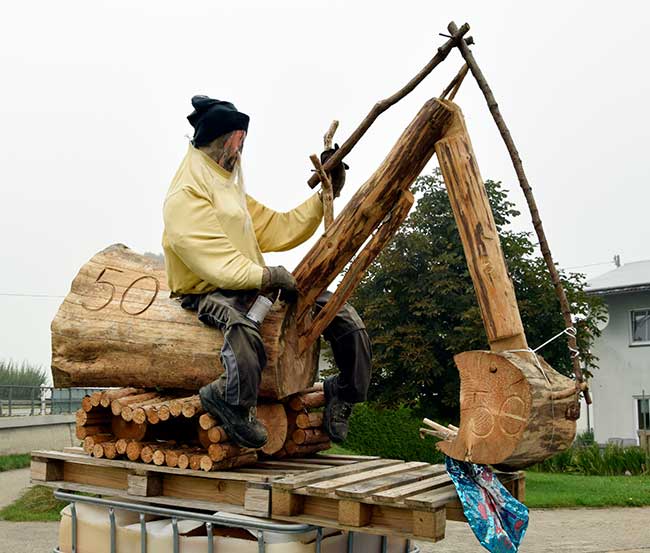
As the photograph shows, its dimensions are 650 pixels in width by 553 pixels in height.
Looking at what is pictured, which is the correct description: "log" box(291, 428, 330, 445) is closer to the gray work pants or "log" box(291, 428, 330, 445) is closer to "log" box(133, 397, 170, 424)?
the gray work pants

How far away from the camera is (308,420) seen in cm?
491

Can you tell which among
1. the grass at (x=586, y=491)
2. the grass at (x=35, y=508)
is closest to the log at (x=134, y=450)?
the grass at (x=35, y=508)

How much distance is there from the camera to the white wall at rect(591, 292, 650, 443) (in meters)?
22.6

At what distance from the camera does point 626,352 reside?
902 inches

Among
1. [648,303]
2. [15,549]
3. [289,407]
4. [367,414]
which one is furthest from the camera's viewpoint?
[648,303]

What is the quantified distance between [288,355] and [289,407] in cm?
58

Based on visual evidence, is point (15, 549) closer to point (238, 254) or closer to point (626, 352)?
point (238, 254)

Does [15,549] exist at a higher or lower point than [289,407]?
lower

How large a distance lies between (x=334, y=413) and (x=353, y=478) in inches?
35.5

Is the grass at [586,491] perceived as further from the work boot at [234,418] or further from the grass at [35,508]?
the work boot at [234,418]

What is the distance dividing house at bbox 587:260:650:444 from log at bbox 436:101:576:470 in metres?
19.5

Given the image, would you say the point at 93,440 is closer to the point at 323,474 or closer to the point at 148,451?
the point at 148,451

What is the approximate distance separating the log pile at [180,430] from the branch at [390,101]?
1420 millimetres

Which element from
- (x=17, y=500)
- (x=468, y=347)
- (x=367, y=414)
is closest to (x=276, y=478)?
(x=17, y=500)
